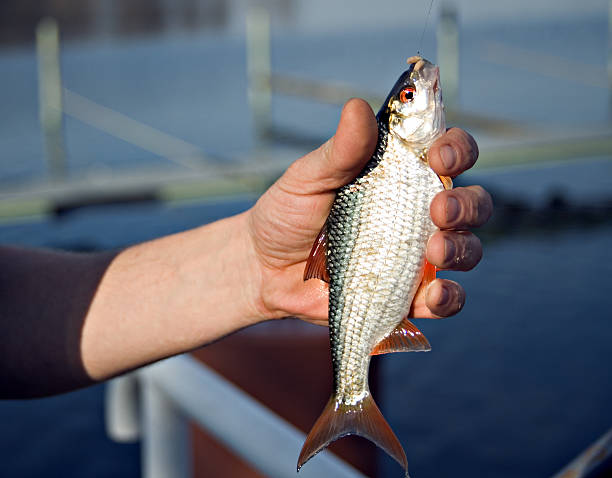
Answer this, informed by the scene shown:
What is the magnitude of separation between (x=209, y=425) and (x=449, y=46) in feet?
34.1

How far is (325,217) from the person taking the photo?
2.02m

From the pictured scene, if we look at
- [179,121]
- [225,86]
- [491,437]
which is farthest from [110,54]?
[491,437]

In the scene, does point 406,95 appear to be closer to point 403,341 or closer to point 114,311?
point 403,341

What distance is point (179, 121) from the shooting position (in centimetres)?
2306

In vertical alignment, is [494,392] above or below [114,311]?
below

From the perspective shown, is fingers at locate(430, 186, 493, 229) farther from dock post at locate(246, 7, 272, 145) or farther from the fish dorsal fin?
dock post at locate(246, 7, 272, 145)

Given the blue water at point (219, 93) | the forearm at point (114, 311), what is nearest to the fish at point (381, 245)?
the forearm at point (114, 311)

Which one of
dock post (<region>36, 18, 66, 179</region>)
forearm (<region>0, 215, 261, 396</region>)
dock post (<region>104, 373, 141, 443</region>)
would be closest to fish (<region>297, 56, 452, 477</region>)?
forearm (<region>0, 215, 261, 396</region>)

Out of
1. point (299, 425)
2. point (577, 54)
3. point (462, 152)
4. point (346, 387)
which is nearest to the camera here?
point (462, 152)

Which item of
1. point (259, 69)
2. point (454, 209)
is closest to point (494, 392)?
point (454, 209)

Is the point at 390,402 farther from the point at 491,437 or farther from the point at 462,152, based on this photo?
the point at 462,152

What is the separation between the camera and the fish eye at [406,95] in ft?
5.57

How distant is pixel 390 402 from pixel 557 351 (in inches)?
78.7

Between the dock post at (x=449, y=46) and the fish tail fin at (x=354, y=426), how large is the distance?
31.7 ft
